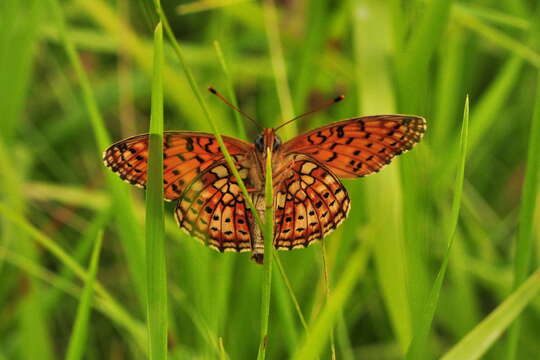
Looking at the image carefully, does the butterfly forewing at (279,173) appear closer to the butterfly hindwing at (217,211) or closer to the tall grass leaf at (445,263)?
the butterfly hindwing at (217,211)

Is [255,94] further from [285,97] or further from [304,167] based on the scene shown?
[304,167]

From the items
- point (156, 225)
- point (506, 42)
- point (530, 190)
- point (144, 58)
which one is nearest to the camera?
point (156, 225)

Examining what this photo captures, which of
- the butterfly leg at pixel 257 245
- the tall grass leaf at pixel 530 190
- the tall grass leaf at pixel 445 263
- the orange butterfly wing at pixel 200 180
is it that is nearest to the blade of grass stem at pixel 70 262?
the orange butterfly wing at pixel 200 180

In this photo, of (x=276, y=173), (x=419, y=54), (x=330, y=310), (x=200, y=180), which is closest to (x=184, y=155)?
(x=200, y=180)

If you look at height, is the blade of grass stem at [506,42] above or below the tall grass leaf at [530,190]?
above

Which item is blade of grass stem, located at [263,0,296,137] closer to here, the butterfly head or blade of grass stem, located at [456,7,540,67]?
the butterfly head

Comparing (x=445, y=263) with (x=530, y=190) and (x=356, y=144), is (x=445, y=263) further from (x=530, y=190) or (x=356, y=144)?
(x=356, y=144)

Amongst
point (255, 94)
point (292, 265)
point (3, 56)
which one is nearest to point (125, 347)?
point (292, 265)
